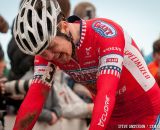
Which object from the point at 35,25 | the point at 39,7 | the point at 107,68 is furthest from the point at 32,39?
the point at 107,68

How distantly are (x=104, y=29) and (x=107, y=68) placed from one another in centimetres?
36

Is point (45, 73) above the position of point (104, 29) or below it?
below

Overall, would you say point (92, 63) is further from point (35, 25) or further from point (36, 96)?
point (35, 25)

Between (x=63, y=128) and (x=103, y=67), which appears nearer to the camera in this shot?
(x=103, y=67)

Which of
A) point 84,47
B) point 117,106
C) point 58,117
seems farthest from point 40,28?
point 58,117

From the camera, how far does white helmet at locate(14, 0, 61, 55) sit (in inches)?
118

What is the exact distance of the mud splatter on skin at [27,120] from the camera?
345cm

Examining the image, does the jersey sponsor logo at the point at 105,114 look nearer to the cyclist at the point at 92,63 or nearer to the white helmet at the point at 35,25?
the cyclist at the point at 92,63

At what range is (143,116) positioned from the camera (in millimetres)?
3680

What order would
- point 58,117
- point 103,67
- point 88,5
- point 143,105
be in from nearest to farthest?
point 103,67 < point 143,105 < point 58,117 < point 88,5

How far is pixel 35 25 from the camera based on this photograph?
2986mm

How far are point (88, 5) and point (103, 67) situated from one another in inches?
143

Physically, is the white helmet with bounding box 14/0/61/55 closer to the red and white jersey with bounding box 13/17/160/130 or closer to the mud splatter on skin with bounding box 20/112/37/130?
the red and white jersey with bounding box 13/17/160/130

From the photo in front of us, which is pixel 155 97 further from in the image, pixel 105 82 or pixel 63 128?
pixel 63 128
